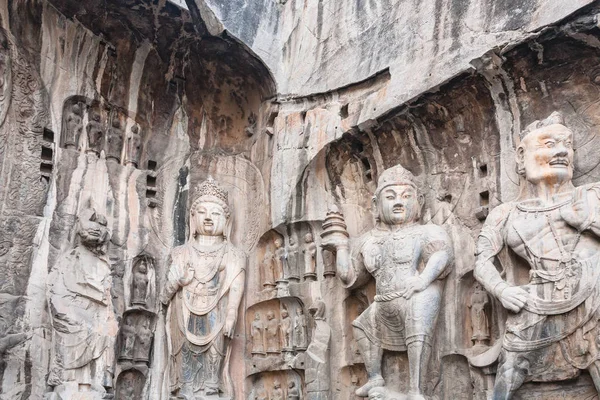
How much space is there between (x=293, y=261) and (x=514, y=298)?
9.01ft

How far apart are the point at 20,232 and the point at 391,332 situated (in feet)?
12.4

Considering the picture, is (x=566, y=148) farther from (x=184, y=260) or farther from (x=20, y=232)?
(x=20, y=232)

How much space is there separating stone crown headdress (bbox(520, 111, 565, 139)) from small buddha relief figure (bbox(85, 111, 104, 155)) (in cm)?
452

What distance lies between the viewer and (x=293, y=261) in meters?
9.49

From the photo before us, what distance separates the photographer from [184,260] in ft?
31.2

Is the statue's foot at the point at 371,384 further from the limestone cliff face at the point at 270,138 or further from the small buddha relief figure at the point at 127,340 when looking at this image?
the small buddha relief figure at the point at 127,340

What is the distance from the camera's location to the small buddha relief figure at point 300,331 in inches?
362

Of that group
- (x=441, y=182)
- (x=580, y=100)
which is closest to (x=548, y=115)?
(x=580, y=100)

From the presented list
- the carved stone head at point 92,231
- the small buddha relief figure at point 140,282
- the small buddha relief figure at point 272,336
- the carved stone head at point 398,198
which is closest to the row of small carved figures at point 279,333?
the small buddha relief figure at point 272,336

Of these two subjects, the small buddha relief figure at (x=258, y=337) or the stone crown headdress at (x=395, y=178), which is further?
the small buddha relief figure at (x=258, y=337)

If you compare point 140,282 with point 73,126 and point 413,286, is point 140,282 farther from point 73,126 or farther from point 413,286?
point 413,286

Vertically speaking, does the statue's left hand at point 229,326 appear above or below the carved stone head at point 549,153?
below

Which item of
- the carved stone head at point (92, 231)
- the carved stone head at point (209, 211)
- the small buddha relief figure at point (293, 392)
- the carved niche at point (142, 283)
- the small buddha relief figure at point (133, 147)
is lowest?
the small buddha relief figure at point (293, 392)

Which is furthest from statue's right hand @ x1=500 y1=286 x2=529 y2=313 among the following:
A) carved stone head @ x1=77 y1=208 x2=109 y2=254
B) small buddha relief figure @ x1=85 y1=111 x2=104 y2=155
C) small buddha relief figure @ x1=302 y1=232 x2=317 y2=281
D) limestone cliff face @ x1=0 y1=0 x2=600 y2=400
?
small buddha relief figure @ x1=85 y1=111 x2=104 y2=155
